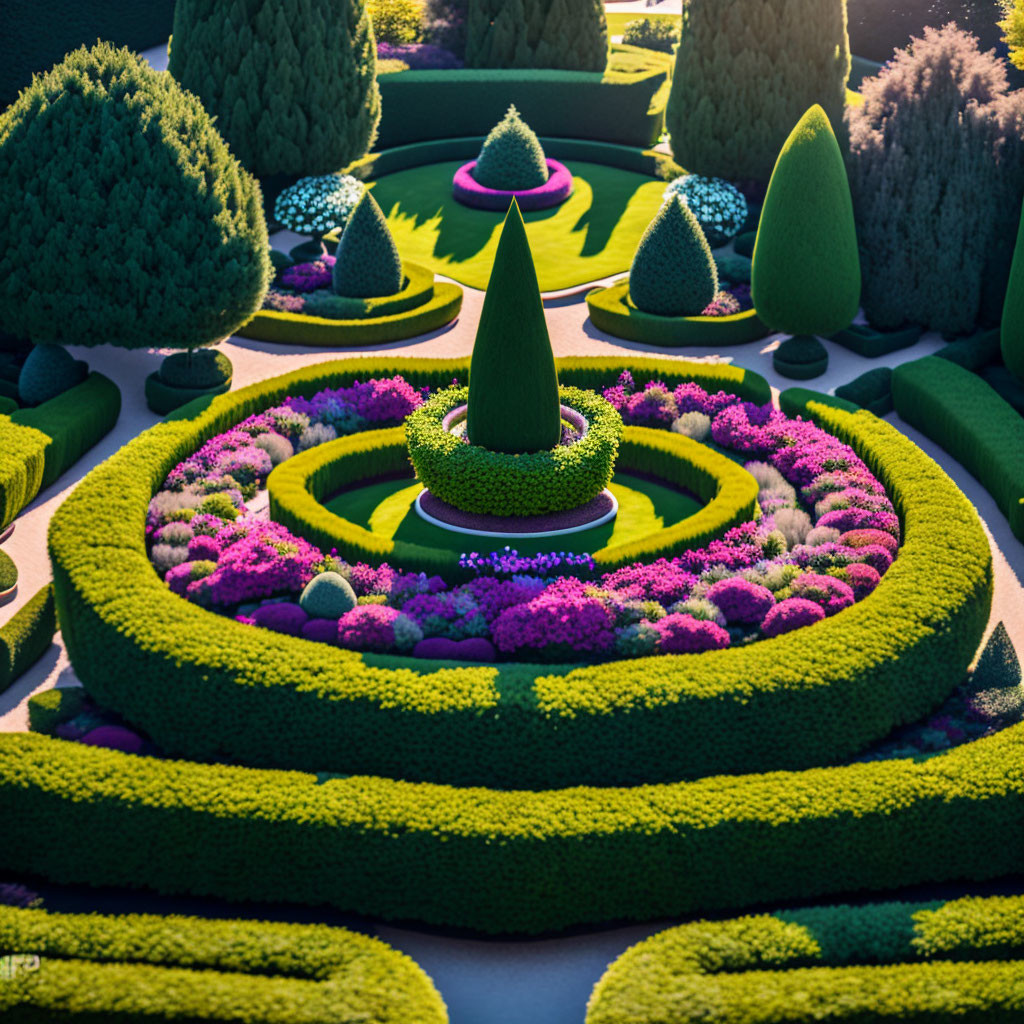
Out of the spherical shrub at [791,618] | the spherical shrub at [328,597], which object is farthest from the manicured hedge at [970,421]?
the spherical shrub at [328,597]

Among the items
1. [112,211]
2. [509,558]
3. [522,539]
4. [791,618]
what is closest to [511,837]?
[791,618]

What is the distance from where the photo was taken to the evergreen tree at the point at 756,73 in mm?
32906

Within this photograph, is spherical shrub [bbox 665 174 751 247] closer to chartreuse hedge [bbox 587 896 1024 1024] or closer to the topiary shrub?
the topiary shrub

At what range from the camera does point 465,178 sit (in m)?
37.4

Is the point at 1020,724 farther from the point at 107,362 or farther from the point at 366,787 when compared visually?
the point at 107,362

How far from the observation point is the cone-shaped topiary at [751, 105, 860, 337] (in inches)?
1027

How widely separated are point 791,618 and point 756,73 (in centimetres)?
2118

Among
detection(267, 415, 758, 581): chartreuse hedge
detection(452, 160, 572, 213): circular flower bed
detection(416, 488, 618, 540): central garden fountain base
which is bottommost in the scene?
detection(416, 488, 618, 540): central garden fountain base

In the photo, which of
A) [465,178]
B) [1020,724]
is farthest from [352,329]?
[1020,724]

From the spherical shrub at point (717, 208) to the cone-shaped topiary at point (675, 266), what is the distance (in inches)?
178

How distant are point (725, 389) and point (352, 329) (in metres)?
8.91

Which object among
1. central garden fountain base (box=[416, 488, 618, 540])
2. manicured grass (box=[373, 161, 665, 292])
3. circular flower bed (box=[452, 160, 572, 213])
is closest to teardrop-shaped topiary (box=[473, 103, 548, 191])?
circular flower bed (box=[452, 160, 572, 213])

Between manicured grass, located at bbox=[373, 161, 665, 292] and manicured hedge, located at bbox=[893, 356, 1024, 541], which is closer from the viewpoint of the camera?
manicured hedge, located at bbox=[893, 356, 1024, 541]

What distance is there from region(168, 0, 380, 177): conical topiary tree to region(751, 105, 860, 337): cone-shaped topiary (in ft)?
42.4
